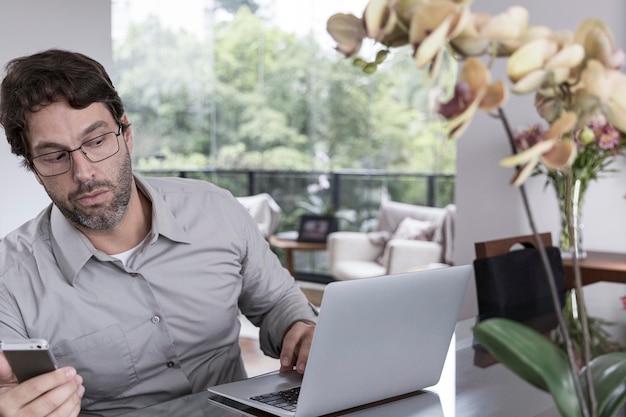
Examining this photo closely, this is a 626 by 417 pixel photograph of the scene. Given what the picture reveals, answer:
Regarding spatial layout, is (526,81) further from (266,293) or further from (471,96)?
(266,293)

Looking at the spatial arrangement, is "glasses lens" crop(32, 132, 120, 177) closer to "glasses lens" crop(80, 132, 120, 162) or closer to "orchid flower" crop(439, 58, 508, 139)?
"glasses lens" crop(80, 132, 120, 162)

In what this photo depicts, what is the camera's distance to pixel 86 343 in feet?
5.42

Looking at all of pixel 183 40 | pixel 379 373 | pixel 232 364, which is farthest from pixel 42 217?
pixel 183 40

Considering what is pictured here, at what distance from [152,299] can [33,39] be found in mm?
2026

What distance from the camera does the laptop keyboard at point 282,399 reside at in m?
1.32

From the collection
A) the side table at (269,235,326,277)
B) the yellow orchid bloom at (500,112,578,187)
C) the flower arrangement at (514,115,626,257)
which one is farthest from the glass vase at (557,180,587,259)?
the side table at (269,235,326,277)

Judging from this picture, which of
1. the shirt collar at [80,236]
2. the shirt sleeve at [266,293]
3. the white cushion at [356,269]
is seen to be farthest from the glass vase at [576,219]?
the white cushion at [356,269]

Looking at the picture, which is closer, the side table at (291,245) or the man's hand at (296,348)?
the man's hand at (296,348)

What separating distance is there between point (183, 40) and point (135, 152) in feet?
3.94

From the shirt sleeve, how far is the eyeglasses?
44cm

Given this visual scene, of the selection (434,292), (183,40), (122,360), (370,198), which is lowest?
(370,198)

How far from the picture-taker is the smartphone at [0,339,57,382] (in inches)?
43.8

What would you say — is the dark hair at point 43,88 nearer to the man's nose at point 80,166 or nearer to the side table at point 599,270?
the man's nose at point 80,166

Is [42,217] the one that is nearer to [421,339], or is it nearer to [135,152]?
[421,339]
